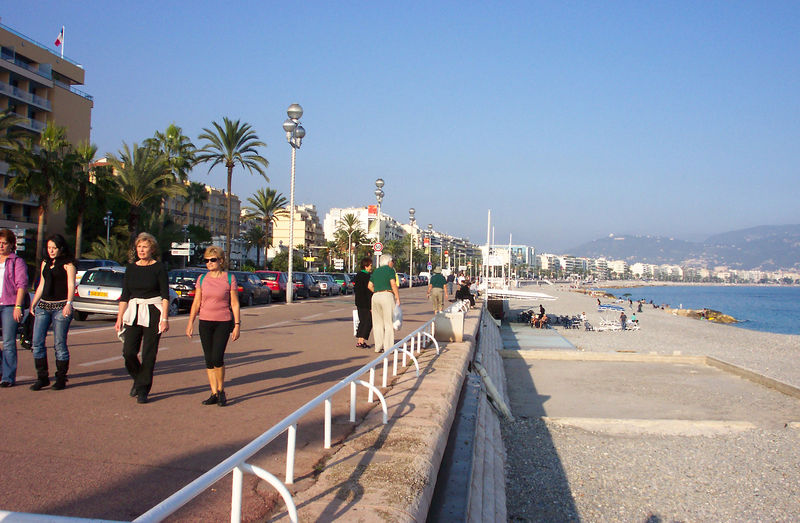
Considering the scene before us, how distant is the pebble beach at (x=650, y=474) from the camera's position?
Result: 905cm

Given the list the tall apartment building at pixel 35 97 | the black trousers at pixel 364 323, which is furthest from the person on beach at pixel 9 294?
the tall apartment building at pixel 35 97

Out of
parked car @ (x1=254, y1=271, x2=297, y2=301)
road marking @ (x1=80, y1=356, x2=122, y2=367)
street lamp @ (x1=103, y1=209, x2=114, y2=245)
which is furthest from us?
street lamp @ (x1=103, y1=209, x2=114, y2=245)

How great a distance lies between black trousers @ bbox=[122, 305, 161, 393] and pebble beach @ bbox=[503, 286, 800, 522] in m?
5.22

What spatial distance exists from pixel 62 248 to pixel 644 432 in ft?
37.8

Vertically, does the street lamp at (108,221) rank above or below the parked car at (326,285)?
above

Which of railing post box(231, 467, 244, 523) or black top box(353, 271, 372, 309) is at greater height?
black top box(353, 271, 372, 309)

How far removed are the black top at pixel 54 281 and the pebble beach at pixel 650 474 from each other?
637cm

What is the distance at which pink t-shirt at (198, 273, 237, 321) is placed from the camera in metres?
6.38

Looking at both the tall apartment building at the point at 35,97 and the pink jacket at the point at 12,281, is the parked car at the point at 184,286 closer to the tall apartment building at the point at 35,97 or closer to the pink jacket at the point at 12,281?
the pink jacket at the point at 12,281

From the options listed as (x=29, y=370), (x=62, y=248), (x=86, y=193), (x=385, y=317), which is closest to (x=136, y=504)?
(x=62, y=248)

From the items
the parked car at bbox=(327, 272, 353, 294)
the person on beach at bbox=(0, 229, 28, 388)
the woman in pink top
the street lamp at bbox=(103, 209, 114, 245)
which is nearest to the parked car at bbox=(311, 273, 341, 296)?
the parked car at bbox=(327, 272, 353, 294)

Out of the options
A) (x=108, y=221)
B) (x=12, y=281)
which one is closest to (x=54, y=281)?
(x=12, y=281)

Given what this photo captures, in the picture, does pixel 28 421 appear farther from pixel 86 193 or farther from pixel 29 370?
pixel 86 193

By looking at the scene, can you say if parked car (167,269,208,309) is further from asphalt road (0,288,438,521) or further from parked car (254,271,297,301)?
asphalt road (0,288,438,521)
